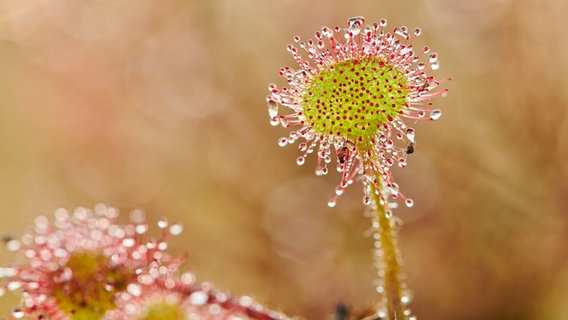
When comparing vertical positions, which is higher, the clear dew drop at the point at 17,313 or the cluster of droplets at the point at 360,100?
the cluster of droplets at the point at 360,100

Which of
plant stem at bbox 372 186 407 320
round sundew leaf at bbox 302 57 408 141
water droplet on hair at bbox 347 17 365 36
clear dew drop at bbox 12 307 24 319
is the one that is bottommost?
clear dew drop at bbox 12 307 24 319

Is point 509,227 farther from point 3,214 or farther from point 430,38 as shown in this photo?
point 3,214

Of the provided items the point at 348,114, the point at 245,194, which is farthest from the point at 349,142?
the point at 245,194

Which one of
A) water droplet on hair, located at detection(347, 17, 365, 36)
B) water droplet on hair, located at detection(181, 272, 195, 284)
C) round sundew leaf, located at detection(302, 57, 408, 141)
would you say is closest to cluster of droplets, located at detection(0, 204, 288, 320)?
water droplet on hair, located at detection(181, 272, 195, 284)

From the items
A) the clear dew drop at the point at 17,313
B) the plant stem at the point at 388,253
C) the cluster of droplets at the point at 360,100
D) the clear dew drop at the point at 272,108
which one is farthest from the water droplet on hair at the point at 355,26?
the clear dew drop at the point at 17,313

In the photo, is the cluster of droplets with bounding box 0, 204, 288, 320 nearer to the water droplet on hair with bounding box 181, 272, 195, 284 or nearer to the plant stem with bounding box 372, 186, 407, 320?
the water droplet on hair with bounding box 181, 272, 195, 284

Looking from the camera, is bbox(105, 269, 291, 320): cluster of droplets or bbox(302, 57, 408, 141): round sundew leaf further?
bbox(302, 57, 408, 141): round sundew leaf

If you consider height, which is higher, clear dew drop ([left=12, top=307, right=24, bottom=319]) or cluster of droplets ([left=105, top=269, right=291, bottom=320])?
cluster of droplets ([left=105, top=269, right=291, bottom=320])

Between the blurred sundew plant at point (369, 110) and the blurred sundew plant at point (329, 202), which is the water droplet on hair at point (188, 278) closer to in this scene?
the blurred sundew plant at point (329, 202)
